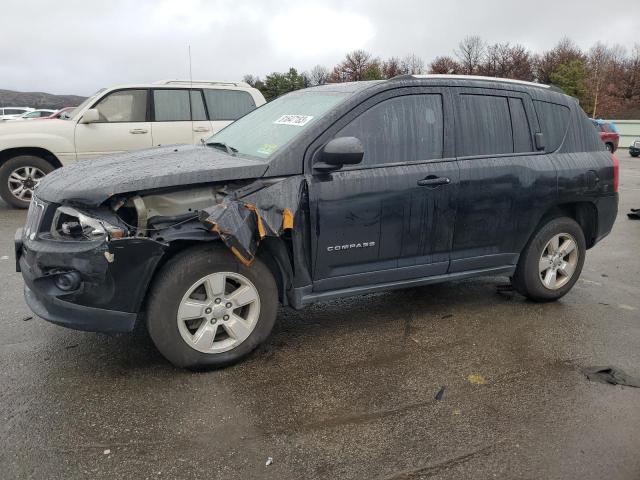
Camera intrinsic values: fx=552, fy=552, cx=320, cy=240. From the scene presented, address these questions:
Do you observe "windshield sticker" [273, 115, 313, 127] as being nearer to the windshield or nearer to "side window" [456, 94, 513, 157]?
the windshield

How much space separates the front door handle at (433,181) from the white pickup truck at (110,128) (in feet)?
19.2

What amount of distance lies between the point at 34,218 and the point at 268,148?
154 cm

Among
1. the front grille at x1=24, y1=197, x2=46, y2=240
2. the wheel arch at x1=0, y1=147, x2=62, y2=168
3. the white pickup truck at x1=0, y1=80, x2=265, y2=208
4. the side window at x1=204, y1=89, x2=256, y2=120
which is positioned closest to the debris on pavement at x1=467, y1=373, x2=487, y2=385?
the front grille at x1=24, y1=197, x2=46, y2=240

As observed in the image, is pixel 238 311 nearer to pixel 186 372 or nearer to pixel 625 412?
pixel 186 372

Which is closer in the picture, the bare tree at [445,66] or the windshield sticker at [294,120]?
the windshield sticker at [294,120]

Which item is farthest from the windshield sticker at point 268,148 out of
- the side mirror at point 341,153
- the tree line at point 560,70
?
the tree line at point 560,70

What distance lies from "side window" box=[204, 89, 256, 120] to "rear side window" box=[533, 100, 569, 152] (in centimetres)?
593

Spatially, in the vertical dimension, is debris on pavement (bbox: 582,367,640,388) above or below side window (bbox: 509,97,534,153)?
below

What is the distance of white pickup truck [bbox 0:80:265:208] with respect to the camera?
28.5 ft

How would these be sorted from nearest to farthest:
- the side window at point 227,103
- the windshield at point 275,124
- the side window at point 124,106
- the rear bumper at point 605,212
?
1. the windshield at point 275,124
2. the rear bumper at point 605,212
3. the side window at point 124,106
4. the side window at point 227,103

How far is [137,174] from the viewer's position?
3328mm

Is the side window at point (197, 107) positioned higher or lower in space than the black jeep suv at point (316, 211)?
higher

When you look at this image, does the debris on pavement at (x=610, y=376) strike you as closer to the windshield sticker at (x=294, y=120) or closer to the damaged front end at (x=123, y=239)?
the damaged front end at (x=123, y=239)

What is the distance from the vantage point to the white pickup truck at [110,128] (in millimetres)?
8680
